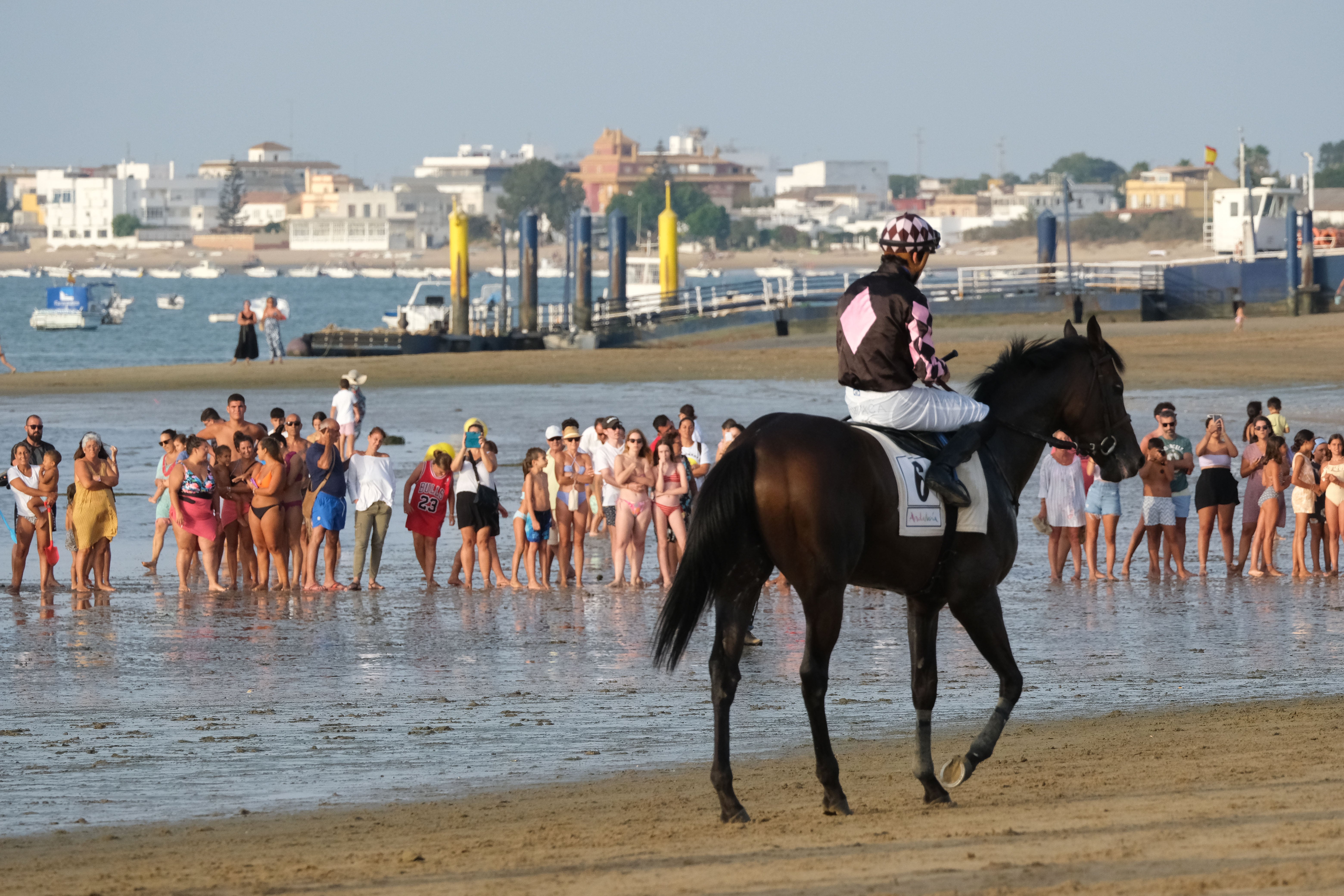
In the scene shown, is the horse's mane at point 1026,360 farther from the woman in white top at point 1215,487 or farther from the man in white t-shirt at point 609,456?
the woman in white top at point 1215,487

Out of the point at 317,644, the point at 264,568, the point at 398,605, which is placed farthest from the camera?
the point at 264,568

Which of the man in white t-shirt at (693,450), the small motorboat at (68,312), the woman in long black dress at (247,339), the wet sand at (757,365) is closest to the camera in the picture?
the man in white t-shirt at (693,450)

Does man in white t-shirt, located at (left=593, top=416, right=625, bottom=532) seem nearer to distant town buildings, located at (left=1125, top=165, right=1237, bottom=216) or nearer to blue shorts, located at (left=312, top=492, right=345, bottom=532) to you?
blue shorts, located at (left=312, top=492, right=345, bottom=532)

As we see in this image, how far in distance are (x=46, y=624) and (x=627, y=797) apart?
23.5 feet

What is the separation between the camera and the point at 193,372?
4034cm

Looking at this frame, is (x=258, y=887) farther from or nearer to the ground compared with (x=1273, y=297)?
nearer to the ground

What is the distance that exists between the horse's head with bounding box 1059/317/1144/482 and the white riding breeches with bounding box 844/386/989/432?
845 millimetres

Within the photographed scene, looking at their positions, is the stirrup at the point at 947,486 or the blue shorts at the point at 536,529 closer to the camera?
the stirrup at the point at 947,486

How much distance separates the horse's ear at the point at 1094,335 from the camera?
826 cm

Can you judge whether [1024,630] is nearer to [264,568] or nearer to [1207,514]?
[1207,514]

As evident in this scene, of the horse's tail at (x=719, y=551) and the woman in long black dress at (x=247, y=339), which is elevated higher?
the woman in long black dress at (x=247, y=339)

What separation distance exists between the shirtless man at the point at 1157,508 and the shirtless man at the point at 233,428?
329 inches

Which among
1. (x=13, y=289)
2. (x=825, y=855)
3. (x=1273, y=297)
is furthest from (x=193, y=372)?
(x=13, y=289)

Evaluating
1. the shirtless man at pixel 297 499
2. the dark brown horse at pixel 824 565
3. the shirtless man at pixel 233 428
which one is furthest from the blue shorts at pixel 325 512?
the dark brown horse at pixel 824 565
